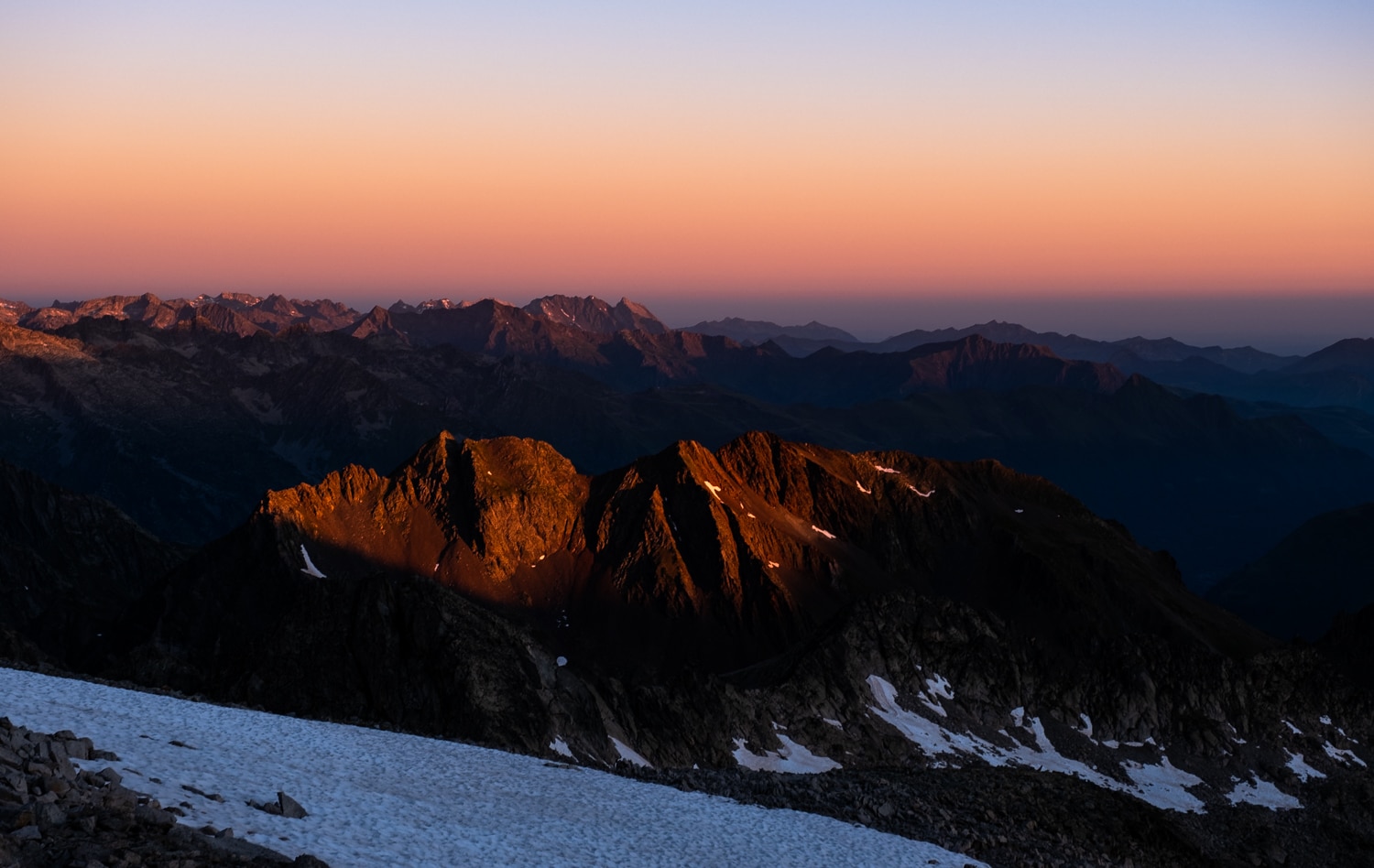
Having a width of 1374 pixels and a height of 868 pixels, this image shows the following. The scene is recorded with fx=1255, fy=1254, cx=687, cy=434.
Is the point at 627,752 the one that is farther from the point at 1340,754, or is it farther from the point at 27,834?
the point at 1340,754

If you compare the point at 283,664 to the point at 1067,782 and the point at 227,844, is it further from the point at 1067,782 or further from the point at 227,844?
the point at 227,844

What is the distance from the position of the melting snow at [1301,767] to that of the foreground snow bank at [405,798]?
111m

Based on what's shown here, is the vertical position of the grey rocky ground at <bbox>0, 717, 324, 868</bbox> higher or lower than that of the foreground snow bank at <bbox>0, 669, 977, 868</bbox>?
higher

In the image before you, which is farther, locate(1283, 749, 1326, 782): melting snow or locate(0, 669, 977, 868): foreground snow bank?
locate(1283, 749, 1326, 782): melting snow

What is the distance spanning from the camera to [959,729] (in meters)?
128

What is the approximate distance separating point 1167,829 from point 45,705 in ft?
192

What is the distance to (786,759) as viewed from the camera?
354ft

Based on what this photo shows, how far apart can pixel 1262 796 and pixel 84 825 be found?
5115 inches

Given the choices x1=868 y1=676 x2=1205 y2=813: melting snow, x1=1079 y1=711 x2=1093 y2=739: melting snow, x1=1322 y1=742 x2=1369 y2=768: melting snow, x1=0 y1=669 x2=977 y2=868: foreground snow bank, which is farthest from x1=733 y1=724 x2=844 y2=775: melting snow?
x1=1322 y1=742 x2=1369 y2=768: melting snow

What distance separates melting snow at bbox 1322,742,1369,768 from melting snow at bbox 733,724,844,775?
235 ft

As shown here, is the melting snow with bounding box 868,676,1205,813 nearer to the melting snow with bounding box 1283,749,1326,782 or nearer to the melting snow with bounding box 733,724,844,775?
the melting snow with bounding box 1283,749,1326,782

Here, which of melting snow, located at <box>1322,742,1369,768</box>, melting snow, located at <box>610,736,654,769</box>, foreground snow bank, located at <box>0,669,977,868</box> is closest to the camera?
foreground snow bank, located at <box>0,669,977,868</box>

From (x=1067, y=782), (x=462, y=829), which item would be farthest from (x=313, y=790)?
(x=1067, y=782)

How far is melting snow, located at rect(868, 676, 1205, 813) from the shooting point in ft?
396
